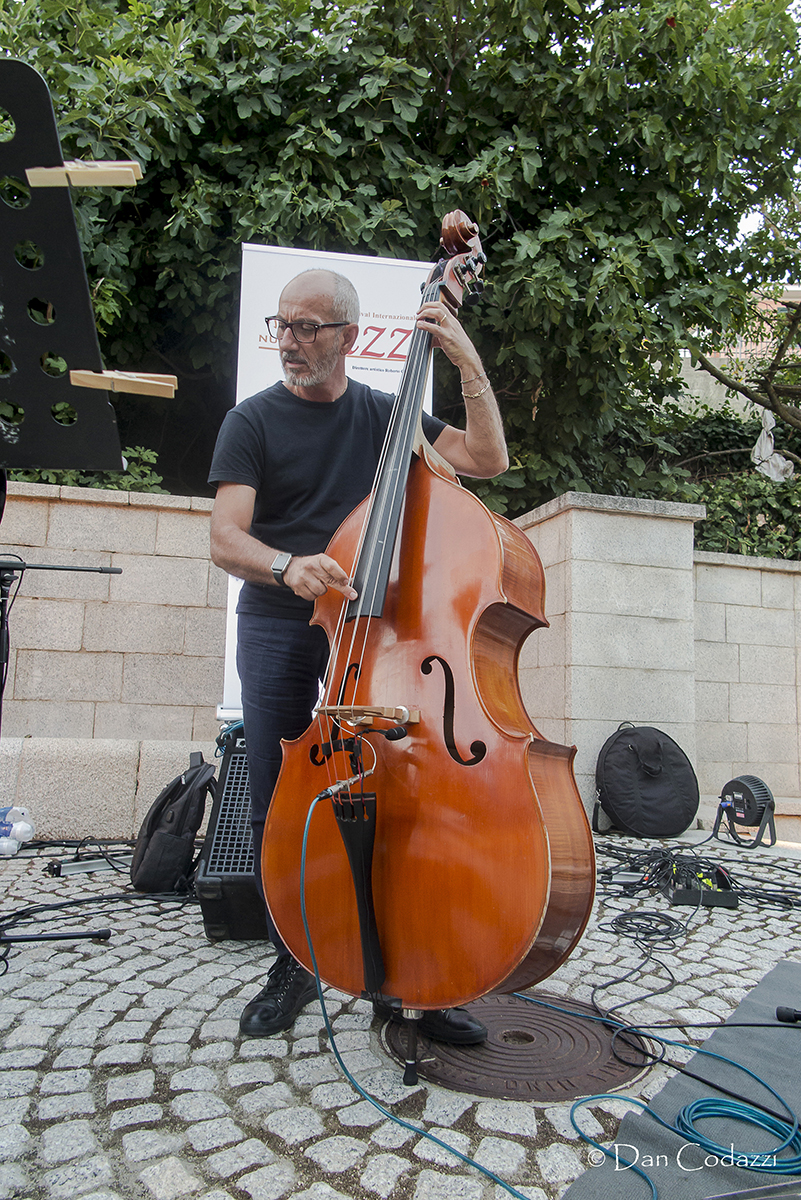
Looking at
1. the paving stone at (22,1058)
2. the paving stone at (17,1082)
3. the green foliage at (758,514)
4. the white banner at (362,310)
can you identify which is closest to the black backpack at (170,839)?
the white banner at (362,310)

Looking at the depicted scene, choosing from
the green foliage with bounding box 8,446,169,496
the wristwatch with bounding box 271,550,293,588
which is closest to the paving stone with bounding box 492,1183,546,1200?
the wristwatch with bounding box 271,550,293,588

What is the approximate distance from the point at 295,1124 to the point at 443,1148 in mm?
257

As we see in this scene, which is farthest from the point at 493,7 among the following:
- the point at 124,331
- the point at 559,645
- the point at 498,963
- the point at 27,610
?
the point at 498,963

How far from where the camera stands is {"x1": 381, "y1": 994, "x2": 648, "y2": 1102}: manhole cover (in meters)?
1.45

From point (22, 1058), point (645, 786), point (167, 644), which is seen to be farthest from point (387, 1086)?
point (167, 644)

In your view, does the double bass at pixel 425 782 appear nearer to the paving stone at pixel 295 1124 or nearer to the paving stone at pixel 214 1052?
the paving stone at pixel 295 1124

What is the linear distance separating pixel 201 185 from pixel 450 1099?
491cm

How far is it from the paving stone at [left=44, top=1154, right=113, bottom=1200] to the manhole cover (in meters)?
0.59

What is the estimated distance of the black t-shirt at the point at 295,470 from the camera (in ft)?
6.15

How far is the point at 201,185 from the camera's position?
4.66 m

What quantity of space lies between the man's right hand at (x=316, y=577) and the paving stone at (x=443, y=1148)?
939 millimetres

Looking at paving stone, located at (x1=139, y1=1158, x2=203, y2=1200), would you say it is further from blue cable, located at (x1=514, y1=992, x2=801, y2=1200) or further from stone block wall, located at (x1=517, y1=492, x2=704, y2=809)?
stone block wall, located at (x1=517, y1=492, x2=704, y2=809)

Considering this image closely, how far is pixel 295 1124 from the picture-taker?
1307mm

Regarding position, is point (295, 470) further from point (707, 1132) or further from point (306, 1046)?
point (707, 1132)
